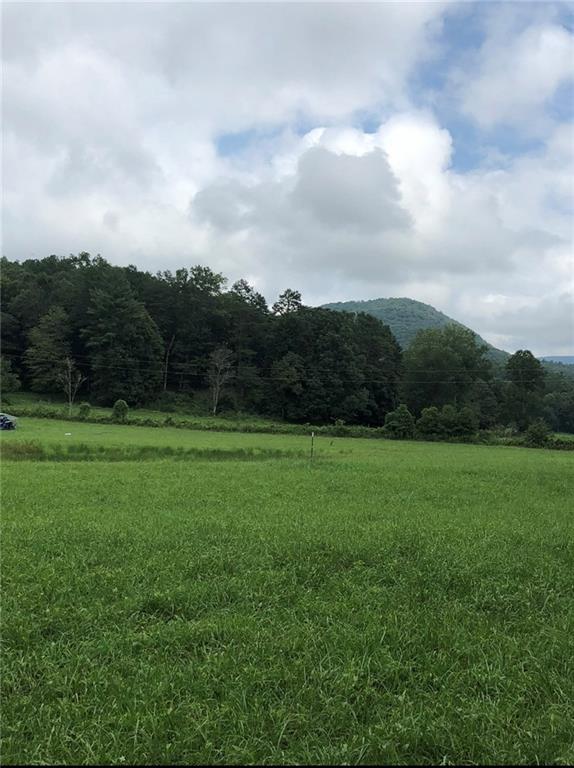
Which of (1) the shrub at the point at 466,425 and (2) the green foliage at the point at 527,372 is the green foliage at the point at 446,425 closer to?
(1) the shrub at the point at 466,425

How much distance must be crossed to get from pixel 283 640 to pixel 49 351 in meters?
69.2

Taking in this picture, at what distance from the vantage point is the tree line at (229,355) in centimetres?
6875

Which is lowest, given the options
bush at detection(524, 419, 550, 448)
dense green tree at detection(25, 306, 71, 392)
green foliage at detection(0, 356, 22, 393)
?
bush at detection(524, 419, 550, 448)

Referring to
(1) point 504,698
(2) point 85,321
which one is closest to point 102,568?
(1) point 504,698

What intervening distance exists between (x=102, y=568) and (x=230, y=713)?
11.5 ft

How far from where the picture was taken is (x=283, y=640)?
4773 millimetres

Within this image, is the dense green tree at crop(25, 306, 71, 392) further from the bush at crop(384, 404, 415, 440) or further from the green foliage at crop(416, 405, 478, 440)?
the green foliage at crop(416, 405, 478, 440)

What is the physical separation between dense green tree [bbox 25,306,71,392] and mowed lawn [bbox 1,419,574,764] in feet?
202

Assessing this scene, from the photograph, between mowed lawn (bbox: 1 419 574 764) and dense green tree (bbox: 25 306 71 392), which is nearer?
mowed lawn (bbox: 1 419 574 764)

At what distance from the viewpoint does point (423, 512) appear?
11.6 m

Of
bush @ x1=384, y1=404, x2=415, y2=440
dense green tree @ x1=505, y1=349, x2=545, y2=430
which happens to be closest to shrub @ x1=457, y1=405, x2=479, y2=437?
bush @ x1=384, y1=404, x2=415, y2=440

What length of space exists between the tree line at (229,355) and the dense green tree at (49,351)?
6.9 inches

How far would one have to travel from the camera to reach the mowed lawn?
3512mm

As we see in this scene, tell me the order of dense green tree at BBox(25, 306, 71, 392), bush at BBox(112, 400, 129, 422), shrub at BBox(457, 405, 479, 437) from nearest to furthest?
1. bush at BBox(112, 400, 129, 422)
2. shrub at BBox(457, 405, 479, 437)
3. dense green tree at BBox(25, 306, 71, 392)
